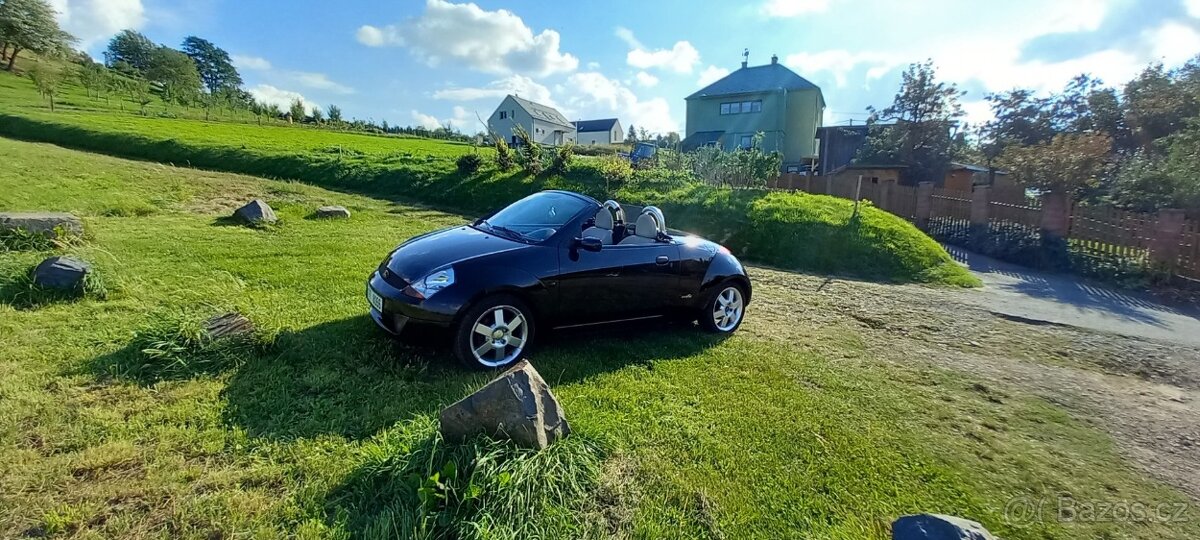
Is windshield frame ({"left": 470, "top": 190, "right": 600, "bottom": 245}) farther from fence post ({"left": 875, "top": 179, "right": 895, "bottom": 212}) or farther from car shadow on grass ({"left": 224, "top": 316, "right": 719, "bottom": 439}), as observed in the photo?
fence post ({"left": 875, "top": 179, "right": 895, "bottom": 212})

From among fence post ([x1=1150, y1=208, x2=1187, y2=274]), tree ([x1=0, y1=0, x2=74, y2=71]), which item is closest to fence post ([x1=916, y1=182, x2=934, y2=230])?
fence post ([x1=1150, y1=208, x2=1187, y2=274])

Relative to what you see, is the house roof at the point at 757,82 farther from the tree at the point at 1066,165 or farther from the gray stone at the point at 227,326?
the gray stone at the point at 227,326

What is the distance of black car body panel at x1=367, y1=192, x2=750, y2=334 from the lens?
375cm

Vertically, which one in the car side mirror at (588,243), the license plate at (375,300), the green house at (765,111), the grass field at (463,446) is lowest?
the grass field at (463,446)

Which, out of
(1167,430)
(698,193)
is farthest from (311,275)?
(698,193)

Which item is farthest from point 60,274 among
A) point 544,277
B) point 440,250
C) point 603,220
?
point 603,220

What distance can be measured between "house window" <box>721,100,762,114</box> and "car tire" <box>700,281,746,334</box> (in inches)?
1371

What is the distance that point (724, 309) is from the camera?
5266mm

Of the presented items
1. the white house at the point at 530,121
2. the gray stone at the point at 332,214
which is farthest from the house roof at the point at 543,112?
the gray stone at the point at 332,214

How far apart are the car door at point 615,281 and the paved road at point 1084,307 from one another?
521 centimetres

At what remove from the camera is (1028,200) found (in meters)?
12.4

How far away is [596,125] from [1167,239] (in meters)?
67.8

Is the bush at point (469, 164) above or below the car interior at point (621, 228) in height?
above

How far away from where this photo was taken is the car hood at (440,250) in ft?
12.6
